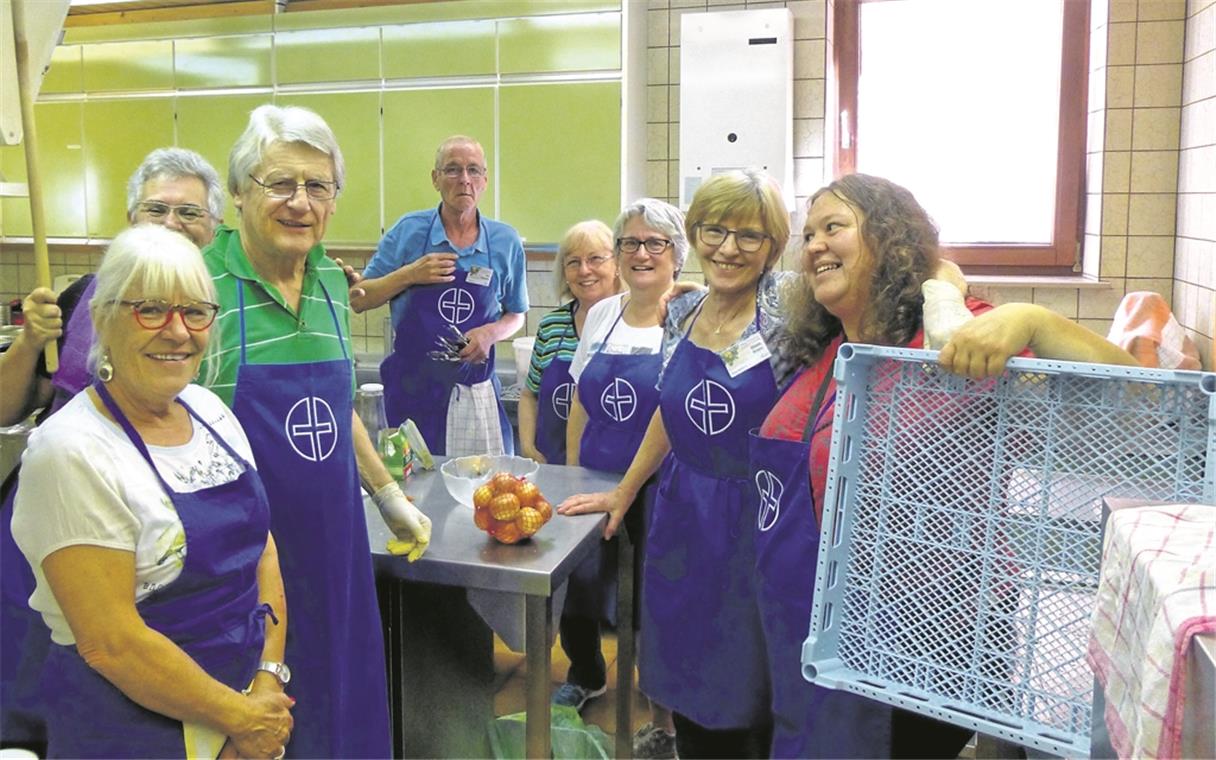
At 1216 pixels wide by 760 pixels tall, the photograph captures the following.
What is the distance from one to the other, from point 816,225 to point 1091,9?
9.25ft

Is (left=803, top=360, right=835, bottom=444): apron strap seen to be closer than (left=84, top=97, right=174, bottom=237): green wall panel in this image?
Yes

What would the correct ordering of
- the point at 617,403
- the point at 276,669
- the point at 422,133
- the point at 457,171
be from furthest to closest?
the point at 422,133
the point at 457,171
the point at 617,403
the point at 276,669

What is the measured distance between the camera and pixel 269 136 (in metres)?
1.53

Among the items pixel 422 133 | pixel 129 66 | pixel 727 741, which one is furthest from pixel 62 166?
pixel 727 741

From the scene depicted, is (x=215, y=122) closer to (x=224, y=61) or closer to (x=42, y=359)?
(x=224, y=61)

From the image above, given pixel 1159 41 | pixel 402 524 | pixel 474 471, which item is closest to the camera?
pixel 402 524

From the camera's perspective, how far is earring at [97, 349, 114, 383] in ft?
4.06

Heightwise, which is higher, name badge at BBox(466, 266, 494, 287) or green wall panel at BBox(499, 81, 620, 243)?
green wall panel at BBox(499, 81, 620, 243)

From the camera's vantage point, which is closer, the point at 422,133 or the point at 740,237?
the point at 740,237

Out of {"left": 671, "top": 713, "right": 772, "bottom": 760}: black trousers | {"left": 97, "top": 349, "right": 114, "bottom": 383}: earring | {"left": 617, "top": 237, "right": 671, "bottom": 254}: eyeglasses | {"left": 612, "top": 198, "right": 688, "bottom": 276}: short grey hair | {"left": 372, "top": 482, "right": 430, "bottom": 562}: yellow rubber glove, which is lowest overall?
{"left": 671, "top": 713, "right": 772, "bottom": 760}: black trousers

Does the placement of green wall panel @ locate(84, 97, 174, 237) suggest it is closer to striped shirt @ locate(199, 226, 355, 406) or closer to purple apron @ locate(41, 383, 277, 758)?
striped shirt @ locate(199, 226, 355, 406)

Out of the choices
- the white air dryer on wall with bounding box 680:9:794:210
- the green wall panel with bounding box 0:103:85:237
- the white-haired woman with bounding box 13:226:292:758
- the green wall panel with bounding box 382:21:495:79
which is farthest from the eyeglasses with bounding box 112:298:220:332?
the green wall panel with bounding box 0:103:85:237

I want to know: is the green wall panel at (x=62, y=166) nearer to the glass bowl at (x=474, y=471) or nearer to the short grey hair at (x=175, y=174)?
the short grey hair at (x=175, y=174)

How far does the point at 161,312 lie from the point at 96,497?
9.8 inches
